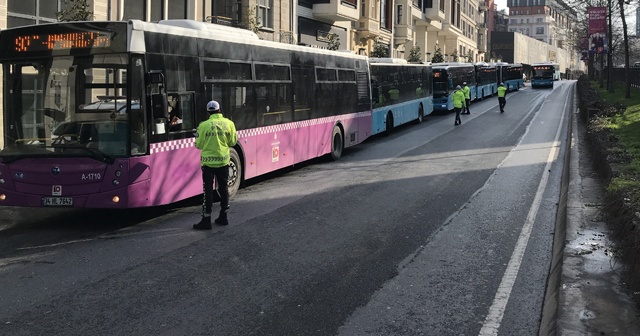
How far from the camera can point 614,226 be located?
8.75 m

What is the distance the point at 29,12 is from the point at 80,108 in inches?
435

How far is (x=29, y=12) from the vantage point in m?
18.9

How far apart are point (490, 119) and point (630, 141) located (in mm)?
17405

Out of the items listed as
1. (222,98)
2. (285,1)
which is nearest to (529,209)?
(222,98)

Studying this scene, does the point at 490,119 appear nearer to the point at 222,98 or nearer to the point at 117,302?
the point at 222,98

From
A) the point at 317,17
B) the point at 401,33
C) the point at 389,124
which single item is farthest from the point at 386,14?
the point at 389,124

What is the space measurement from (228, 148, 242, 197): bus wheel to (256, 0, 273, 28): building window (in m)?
20.1

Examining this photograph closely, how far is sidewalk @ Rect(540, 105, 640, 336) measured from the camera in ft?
17.7

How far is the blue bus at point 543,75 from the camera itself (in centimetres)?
7281

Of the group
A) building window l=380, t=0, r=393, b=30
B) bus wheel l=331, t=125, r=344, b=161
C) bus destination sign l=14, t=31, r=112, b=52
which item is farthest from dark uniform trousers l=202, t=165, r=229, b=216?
building window l=380, t=0, r=393, b=30

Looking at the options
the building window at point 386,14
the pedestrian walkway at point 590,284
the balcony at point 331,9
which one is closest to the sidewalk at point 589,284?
the pedestrian walkway at point 590,284

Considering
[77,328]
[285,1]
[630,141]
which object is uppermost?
[285,1]

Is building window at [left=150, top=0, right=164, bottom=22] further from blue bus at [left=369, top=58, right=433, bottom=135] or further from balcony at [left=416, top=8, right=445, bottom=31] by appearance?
balcony at [left=416, top=8, right=445, bottom=31]

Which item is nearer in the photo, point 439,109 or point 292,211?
point 292,211
